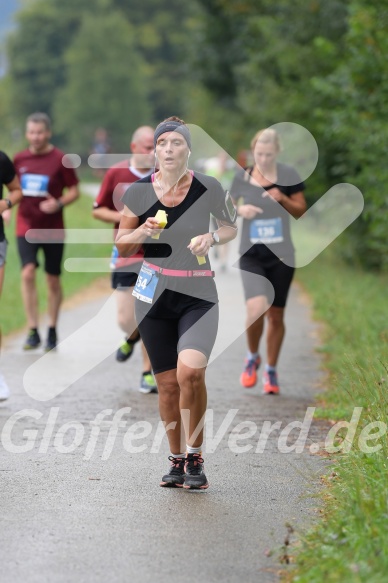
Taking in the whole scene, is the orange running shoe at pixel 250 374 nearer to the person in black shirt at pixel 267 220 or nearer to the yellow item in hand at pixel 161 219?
the person in black shirt at pixel 267 220

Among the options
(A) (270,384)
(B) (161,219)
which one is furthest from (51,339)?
(B) (161,219)

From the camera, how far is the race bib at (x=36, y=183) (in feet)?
41.4

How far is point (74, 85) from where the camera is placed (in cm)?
8669

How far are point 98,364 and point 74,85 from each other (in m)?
76.6

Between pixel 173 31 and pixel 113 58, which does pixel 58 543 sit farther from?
pixel 173 31

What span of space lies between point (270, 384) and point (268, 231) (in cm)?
131

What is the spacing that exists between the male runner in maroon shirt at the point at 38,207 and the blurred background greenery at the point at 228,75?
11.1ft

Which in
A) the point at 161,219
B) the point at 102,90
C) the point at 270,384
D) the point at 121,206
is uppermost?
the point at 161,219

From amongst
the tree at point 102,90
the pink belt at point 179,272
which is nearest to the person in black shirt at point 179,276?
the pink belt at point 179,272

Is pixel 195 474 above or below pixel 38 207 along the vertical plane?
below

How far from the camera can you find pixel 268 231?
1042 centimetres

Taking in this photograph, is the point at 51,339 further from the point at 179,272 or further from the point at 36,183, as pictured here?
the point at 179,272

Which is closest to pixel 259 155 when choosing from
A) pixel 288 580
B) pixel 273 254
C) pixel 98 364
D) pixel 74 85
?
pixel 273 254

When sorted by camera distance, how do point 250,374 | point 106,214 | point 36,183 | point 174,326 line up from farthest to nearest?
point 36,183 < point 250,374 < point 106,214 < point 174,326
